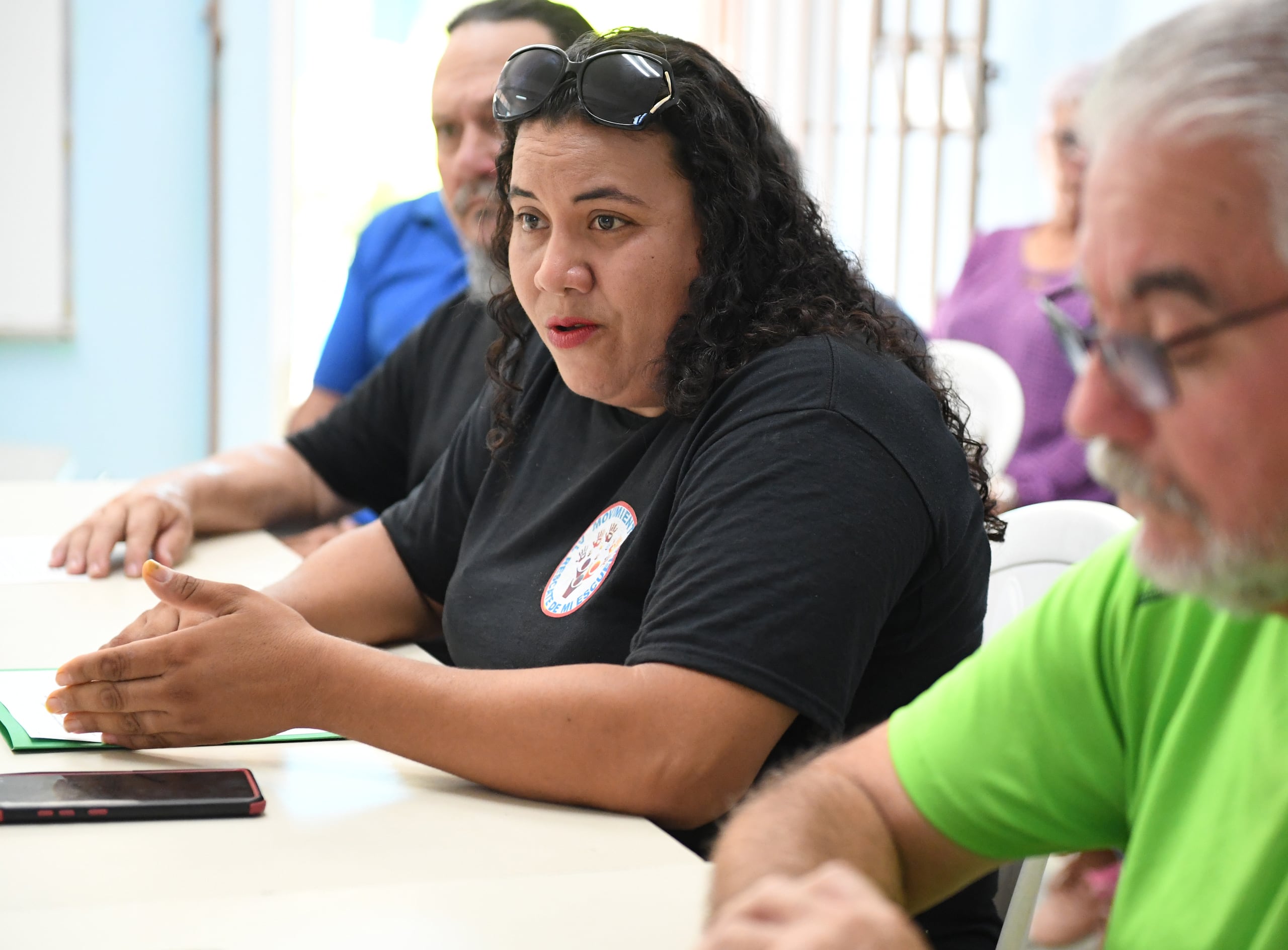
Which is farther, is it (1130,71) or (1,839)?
(1,839)

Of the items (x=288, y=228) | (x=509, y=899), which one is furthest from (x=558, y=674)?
(x=288, y=228)

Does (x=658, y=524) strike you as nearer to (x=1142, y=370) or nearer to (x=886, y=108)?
(x=1142, y=370)

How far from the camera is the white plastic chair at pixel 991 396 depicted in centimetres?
262

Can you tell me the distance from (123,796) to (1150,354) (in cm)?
76

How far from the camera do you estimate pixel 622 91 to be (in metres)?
1.28

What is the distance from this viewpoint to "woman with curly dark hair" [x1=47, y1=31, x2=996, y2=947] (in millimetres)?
1038

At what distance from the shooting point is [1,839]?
35.6 inches

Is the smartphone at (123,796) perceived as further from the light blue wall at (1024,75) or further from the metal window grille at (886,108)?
the metal window grille at (886,108)

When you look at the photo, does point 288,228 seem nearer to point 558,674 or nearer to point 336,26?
point 336,26

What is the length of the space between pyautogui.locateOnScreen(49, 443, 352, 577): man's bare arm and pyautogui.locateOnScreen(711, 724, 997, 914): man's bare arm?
1.19m

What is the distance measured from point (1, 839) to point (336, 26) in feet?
13.0

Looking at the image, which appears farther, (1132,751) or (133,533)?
(133,533)

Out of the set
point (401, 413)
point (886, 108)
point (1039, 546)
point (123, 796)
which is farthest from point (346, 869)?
point (886, 108)

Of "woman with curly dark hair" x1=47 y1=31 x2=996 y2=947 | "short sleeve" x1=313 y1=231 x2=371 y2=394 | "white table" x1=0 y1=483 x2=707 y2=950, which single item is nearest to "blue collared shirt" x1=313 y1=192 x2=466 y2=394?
"short sleeve" x1=313 y1=231 x2=371 y2=394
